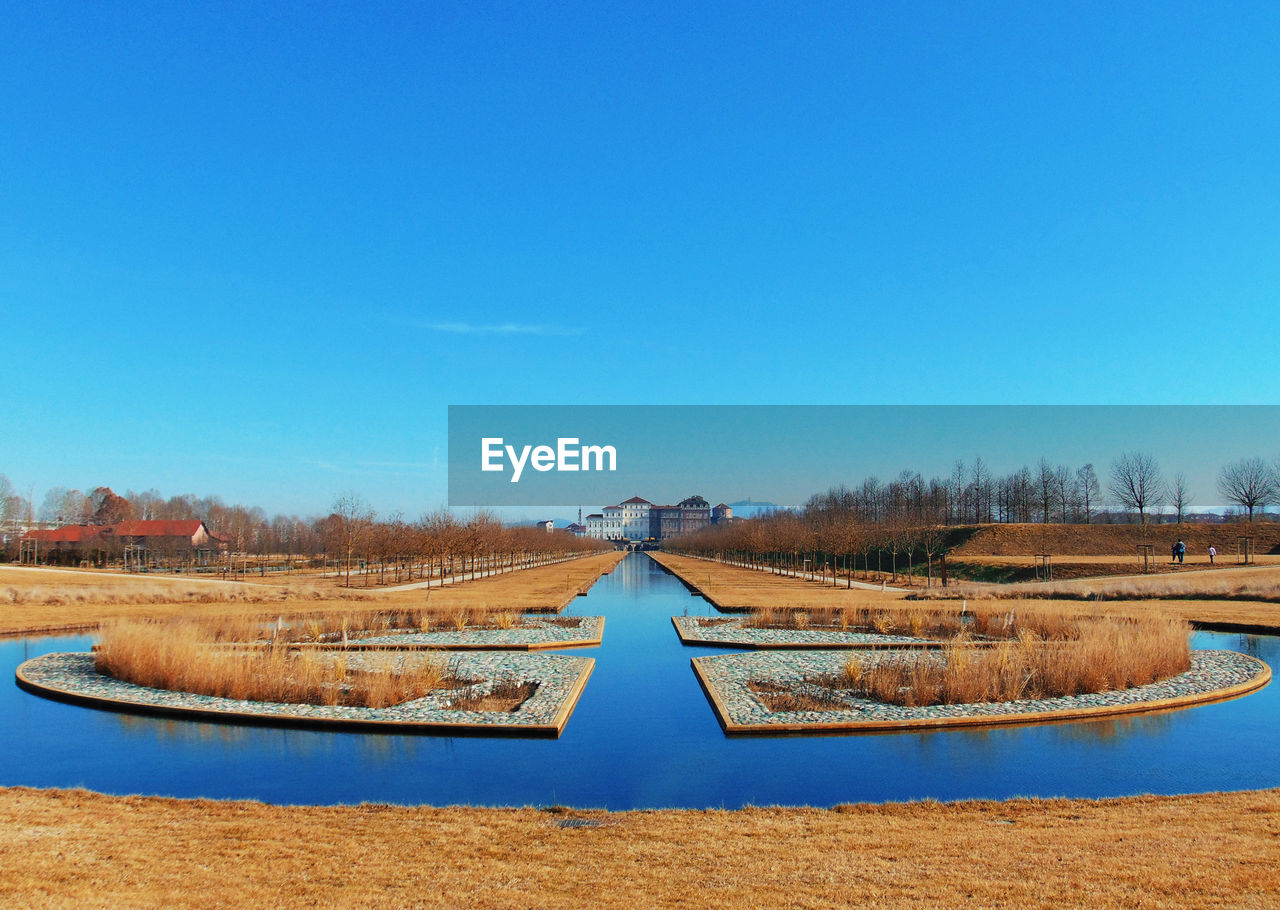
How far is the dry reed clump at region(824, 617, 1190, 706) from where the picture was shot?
1210 centimetres

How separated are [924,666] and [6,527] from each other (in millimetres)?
83583

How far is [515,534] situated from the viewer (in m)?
63.7

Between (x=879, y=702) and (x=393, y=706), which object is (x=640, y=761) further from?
(x=879, y=702)

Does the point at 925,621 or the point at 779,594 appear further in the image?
the point at 779,594

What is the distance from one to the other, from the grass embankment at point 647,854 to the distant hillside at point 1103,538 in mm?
57710

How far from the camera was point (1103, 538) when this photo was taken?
6494cm

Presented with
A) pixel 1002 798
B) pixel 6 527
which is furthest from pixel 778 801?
pixel 6 527

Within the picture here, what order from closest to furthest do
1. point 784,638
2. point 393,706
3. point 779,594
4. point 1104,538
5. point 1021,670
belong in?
1. point 393,706
2. point 1021,670
3. point 784,638
4. point 779,594
5. point 1104,538

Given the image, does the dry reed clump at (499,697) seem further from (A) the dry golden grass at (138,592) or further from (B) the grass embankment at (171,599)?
(A) the dry golden grass at (138,592)

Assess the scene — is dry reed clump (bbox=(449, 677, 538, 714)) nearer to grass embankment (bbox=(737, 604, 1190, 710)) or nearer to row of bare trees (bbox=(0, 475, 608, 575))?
grass embankment (bbox=(737, 604, 1190, 710))

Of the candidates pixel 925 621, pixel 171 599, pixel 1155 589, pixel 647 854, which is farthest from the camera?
pixel 1155 589

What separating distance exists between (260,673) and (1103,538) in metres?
66.9

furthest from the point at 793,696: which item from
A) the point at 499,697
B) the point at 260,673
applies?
the point at 260,673

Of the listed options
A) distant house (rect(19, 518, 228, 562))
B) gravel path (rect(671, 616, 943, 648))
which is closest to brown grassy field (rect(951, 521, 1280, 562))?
gravel path (rect(671, 616, 943, 648))
